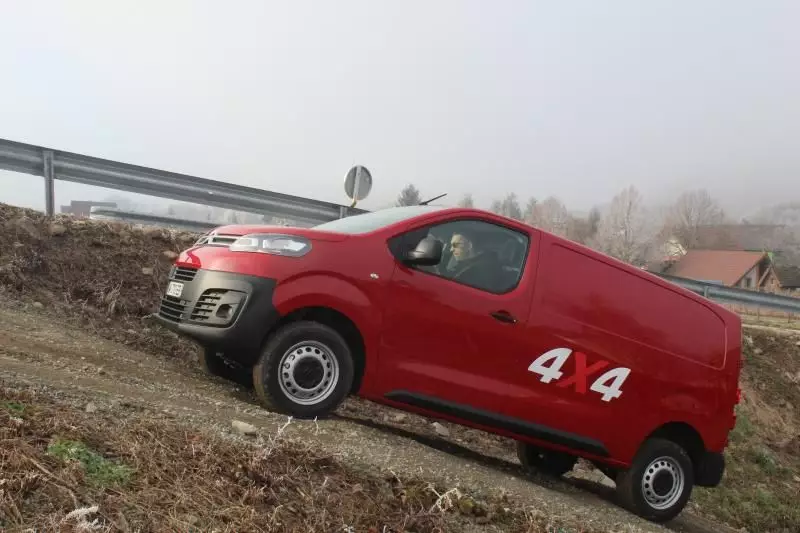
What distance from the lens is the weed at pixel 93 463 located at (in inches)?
96.7

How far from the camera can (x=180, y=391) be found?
4.50m

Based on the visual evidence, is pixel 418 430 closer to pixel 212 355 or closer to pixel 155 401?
pixel 212 355

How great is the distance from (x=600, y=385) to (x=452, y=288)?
1511mm

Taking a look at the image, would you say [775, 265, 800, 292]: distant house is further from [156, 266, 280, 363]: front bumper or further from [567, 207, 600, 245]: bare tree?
[156, 266, 280, 363]: front bumper

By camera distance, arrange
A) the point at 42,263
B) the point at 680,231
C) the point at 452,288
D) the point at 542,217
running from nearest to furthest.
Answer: the point at 452,288, the point at 42,263, the point at 542,217, the point at 680,231

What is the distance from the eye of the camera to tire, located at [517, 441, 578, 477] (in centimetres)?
659

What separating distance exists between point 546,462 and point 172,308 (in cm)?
404

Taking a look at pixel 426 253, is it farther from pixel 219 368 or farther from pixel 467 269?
pixel 219 368

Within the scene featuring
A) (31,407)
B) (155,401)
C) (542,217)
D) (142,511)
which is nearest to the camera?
(142,511)

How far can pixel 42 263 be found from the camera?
7039 mm

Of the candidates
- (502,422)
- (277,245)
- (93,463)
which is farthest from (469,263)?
(93,463)

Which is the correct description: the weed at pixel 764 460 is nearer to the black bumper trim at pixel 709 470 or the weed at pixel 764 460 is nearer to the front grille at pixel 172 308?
the black bumper trim at pixel 709 470

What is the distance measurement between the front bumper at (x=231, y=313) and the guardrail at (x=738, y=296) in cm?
1119

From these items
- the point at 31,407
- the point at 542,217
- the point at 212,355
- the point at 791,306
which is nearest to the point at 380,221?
the point at 212,355
